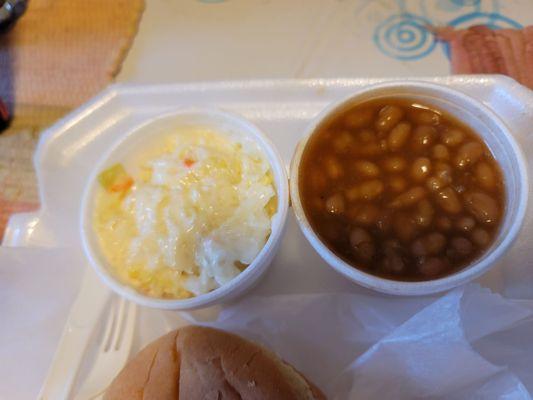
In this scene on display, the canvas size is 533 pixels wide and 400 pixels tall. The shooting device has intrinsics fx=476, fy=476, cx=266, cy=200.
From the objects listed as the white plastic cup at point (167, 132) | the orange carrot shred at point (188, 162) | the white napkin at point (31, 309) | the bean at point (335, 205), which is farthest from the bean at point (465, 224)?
the white napkin at point (31, 309)

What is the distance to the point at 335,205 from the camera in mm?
943

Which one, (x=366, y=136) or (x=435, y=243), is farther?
(x=366, y=136)

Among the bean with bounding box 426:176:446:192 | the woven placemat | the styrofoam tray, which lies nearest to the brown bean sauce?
the bean with bounding box 426:176:446:192

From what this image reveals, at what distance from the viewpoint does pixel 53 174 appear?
1.26m

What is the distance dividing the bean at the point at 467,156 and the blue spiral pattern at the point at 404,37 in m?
0.59

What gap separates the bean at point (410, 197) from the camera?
93 cm

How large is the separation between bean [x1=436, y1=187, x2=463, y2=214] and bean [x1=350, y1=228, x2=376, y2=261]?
0.16 m

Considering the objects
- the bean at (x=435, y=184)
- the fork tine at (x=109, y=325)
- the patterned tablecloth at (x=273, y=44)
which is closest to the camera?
the bean at (x=435, y=184)

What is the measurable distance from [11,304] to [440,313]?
92 cm

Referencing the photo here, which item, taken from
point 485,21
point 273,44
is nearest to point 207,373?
point 273,44

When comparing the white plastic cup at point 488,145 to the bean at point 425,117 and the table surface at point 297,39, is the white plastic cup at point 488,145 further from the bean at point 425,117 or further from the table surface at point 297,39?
the table surface at point 297,39

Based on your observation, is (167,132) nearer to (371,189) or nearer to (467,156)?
(371,189)

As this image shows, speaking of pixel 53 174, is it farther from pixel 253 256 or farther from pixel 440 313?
pixel 440 313

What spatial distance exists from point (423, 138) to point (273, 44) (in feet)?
2.41
